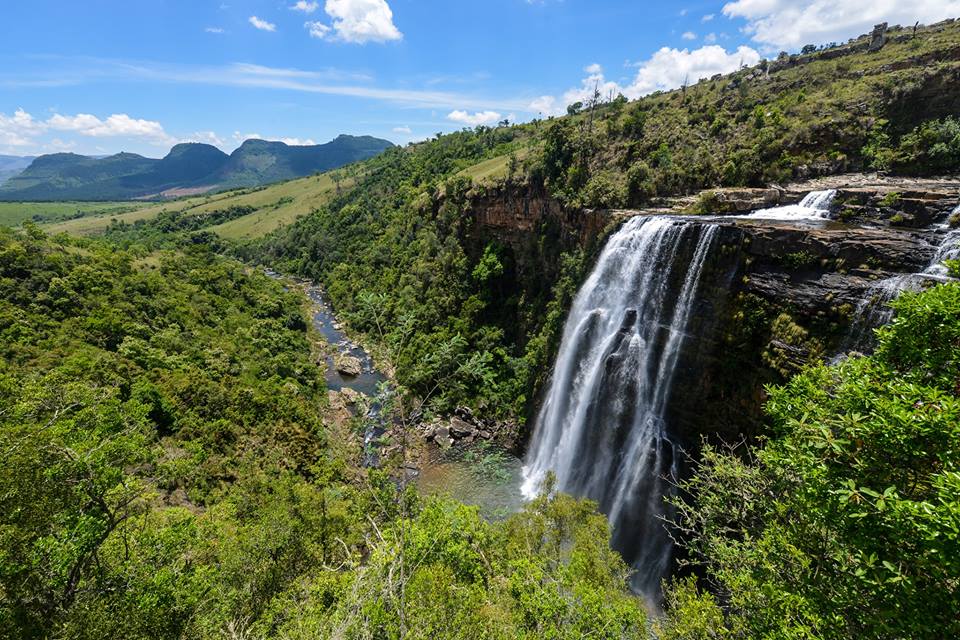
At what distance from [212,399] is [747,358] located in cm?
3740

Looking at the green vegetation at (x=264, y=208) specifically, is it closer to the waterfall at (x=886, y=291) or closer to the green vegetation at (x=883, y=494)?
the waterfall at (x=886, y=291)

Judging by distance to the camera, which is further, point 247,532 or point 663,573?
point 663,573

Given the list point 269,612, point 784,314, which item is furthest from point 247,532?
point 784,314

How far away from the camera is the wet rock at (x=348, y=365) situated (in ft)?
172

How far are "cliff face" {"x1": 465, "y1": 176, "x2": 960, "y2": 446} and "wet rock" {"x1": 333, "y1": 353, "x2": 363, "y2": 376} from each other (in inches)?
1510

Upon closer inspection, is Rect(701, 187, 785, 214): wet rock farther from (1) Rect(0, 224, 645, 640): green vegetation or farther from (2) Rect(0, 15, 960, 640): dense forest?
(1) Rect(0, 224, 645, 640): green vegetation

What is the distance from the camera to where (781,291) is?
2186 centimetres

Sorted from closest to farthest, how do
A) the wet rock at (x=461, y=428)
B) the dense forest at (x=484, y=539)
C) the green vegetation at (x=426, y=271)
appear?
the dense forest at (x=484, y=539), the green vegetation at (x=426, y=271), the wet rock at (x=461, y=428)

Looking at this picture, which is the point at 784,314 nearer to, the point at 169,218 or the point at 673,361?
the point at 673,361

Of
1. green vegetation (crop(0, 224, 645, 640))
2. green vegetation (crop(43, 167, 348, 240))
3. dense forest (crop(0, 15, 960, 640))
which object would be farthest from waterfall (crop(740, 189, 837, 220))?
green vegetation (crop(43, 167, 348, 240))

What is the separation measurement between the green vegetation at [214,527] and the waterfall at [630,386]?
5294 mm

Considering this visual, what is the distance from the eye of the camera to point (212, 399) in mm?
33500

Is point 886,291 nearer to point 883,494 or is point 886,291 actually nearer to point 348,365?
point 883,494

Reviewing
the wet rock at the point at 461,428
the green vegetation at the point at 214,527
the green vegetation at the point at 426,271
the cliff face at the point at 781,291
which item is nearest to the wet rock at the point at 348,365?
the green vegetation at the point at 426,271
